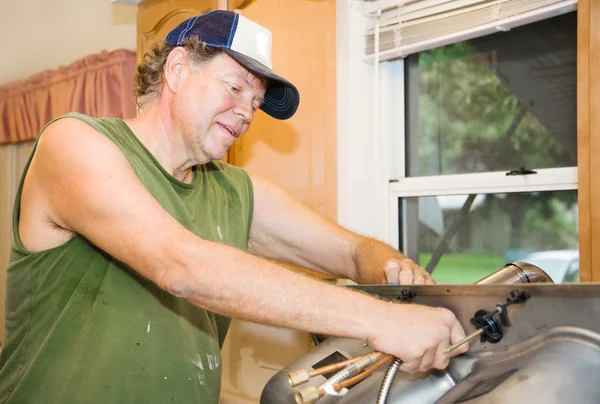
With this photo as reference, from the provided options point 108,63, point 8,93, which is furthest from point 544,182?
point 8,93

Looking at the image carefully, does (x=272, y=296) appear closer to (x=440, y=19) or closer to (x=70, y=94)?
(x=440, y=19)

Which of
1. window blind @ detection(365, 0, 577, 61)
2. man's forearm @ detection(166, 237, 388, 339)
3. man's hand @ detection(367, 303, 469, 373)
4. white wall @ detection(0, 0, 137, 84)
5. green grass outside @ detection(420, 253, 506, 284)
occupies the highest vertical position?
white wall @ detection(0, 0, 137, 84)

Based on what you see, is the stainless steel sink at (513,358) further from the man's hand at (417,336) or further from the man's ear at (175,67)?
the man's ear at (175,67)

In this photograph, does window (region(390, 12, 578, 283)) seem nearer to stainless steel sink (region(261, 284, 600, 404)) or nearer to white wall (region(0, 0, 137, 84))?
stainless steel sink (region(261, 284, 600, 404))

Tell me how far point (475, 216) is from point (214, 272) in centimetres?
119

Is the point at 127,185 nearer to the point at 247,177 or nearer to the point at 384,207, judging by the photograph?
the point at 247,177

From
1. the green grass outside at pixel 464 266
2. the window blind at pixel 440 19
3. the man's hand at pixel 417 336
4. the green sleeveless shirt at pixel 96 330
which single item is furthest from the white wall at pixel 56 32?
the man's hand at pixel 417 336

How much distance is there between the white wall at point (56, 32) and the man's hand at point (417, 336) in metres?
2.75

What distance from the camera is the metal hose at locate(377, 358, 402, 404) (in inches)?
31.7

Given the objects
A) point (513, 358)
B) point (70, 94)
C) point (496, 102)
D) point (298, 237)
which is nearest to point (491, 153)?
point (496, 102)

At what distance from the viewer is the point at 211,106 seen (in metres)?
1.25

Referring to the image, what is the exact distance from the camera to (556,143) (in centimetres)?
172

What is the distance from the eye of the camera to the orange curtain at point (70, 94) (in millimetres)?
3141

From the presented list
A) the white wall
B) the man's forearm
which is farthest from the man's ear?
the white wall
